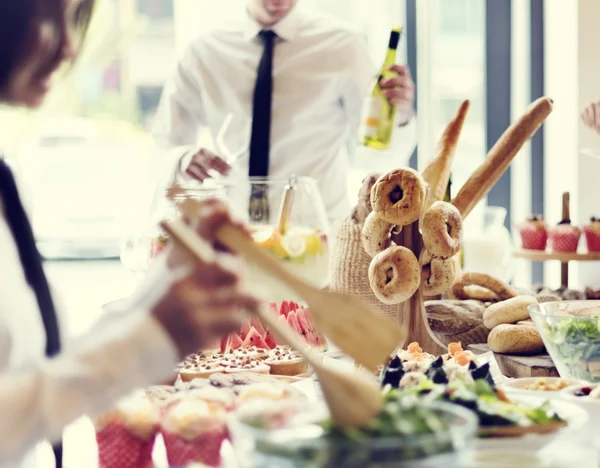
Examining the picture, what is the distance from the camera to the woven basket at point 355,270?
173 cm

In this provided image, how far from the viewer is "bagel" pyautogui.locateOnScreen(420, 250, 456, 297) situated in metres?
1.63

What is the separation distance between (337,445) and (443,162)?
1184 mm

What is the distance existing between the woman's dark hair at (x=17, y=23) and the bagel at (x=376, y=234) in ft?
2.70

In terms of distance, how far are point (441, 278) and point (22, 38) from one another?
3.11 ft

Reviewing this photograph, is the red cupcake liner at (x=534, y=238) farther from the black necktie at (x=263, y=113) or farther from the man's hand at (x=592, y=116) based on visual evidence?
the black necktie at (x=263, y=113)

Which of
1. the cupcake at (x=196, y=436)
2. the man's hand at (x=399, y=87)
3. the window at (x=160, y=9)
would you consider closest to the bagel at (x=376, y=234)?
the cupcake at (x=196, y=436)

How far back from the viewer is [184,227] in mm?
810

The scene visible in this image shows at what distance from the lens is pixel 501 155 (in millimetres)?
1876

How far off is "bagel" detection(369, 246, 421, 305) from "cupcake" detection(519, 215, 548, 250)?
1.50 meters

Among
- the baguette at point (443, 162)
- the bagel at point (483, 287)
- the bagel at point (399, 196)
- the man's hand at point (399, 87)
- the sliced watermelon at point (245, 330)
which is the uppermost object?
the man's hand at point (399, 87)

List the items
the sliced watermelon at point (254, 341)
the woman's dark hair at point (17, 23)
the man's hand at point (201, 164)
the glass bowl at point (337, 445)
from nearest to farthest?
1. the glass bowl at point (337, 445)
2. the woman's dark hair at point (17, 23)
3. the sliced watermelon at point (254, 341)
4. the man's hand at point (201, 164)

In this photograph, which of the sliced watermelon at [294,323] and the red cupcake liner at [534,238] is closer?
the sliced watermelon at [294,323]

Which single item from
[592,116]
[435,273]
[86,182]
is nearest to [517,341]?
[435,273]

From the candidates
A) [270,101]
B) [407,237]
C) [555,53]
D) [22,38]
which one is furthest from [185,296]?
[555,53]
